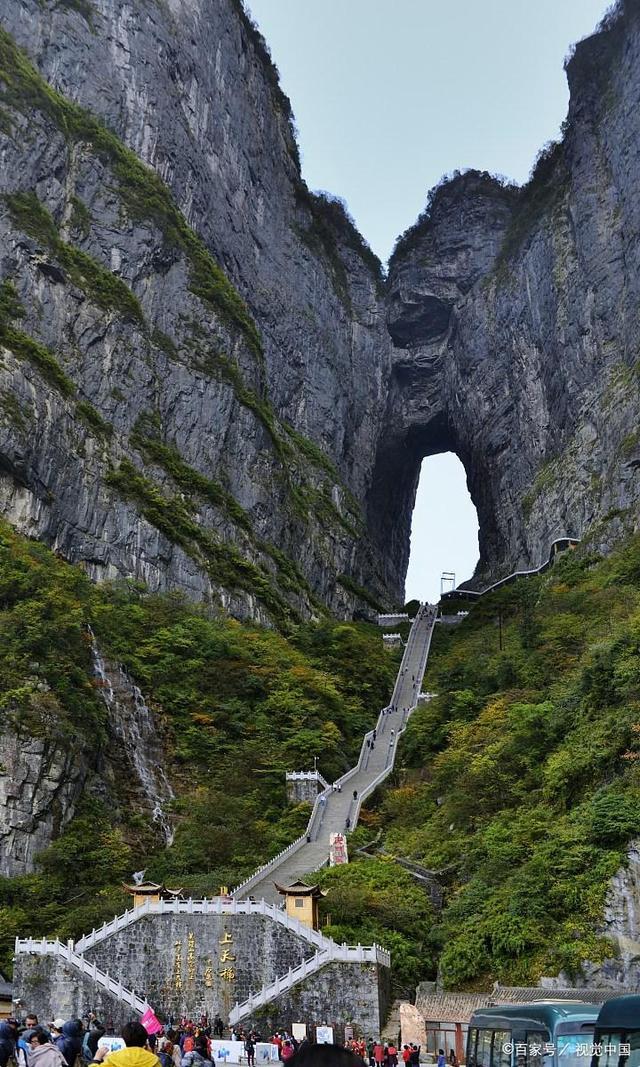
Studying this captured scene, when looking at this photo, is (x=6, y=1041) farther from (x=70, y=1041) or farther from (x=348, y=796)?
(x=348, y=796)

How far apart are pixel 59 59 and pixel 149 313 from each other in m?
19.9

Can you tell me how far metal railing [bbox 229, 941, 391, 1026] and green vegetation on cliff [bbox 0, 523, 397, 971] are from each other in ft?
20.1

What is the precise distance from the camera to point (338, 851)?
34.7 metres

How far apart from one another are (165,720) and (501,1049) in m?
32.0

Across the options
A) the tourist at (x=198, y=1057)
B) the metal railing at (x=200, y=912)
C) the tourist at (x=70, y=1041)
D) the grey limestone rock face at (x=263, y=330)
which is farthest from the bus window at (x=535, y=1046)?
the grey limestone rock face at (x=263, y=330)

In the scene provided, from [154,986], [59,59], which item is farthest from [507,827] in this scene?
[59,59]

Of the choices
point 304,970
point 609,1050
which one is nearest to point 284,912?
point 304,970

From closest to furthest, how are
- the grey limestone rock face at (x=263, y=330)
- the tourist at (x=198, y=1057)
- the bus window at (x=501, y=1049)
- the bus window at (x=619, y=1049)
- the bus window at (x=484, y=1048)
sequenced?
the bus window at (x=619, y=1049)
the tourist at (x=198, y=1057)
the bus window at (x=501, y=1049)
the bus window at (x=484, y=1048)
the grey limestone rock face at (x=263, y=330)

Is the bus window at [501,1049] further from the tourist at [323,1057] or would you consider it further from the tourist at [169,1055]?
the tourist at [323,1057]

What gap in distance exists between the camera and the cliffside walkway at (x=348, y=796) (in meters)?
33.7

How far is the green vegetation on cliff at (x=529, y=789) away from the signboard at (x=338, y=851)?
1.62m

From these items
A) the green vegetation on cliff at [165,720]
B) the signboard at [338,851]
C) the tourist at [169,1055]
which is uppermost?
the green vegetation on cliff at [165,720]

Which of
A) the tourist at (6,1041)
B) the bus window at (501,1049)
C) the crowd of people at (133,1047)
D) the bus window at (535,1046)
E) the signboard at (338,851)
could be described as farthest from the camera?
the signboard at (338,851)

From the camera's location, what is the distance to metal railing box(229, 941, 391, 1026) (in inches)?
1048
